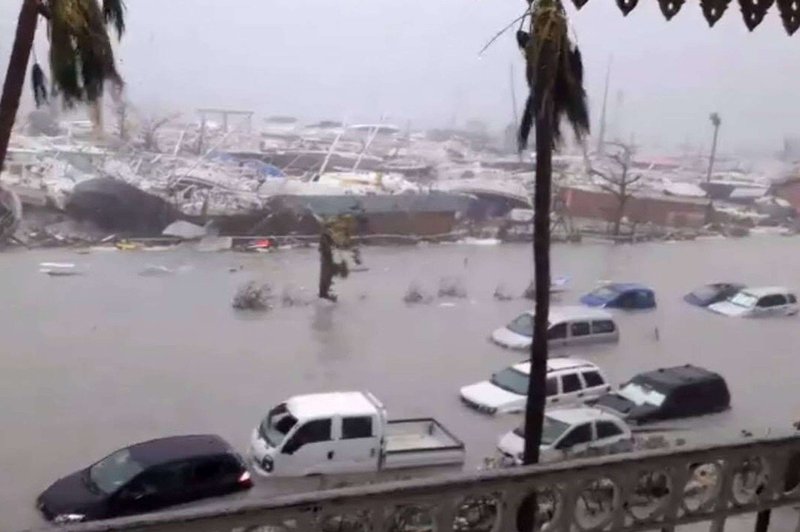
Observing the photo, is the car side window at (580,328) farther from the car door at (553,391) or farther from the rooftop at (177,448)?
the rooftop at (177,448)

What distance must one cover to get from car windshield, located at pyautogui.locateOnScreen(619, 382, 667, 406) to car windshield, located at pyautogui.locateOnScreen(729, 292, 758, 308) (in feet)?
3.41

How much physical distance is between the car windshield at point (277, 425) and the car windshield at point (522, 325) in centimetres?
108

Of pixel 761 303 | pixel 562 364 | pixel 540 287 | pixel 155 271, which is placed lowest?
pixel 562 364

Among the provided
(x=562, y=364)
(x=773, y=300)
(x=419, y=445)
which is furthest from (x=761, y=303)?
(x=419, y=445)

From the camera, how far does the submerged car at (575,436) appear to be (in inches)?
124

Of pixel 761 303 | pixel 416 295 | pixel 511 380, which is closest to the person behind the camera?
A: pixel 511 380

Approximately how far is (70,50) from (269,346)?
1.55 meters

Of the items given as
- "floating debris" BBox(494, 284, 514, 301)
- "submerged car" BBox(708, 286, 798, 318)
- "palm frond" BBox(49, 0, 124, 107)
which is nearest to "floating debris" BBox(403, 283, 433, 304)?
"floating debris" BBox(494, 284, 514, 301)

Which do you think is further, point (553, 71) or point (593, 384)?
point (593, 384)

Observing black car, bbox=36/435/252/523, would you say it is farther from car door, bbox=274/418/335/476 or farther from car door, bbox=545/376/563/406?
car door, bbox=545/376/563/406

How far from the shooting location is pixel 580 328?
12.9 feet

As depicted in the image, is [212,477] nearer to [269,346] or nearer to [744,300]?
[269,346]

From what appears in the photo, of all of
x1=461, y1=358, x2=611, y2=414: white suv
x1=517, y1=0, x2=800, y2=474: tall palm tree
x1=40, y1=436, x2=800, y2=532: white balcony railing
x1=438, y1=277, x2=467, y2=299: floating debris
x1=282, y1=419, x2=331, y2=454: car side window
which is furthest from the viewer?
x1=438, y1=277, x2=467, y2=299: floating debris

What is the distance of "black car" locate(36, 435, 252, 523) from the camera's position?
2.64m
